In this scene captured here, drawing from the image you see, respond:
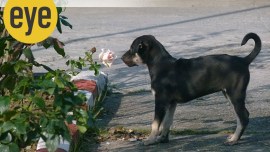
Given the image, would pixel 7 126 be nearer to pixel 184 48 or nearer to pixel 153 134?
pixel 153 134

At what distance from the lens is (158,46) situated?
6.25 metres

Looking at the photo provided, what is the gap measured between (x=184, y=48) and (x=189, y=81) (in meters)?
5.32

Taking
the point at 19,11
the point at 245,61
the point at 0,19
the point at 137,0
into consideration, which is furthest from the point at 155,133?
the point at 137,0

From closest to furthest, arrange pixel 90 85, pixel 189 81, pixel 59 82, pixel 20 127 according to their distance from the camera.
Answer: pixel 20 127 < pixel 59 82 < pixel 189 81 < pixel 90 85

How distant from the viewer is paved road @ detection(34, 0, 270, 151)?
642cm

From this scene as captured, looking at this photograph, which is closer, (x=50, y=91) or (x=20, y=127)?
(x=20, y=127)

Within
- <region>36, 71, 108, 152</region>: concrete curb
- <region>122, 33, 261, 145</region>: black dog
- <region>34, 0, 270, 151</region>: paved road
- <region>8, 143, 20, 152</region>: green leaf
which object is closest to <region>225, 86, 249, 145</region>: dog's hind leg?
<region>122, 33, 261, 145</region>: black dog

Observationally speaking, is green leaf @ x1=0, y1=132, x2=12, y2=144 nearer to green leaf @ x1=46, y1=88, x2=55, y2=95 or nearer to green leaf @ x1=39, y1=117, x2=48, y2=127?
green leaf @ x1=39, y1=117, x2=48, y2=127

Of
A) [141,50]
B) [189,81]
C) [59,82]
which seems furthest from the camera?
[141,50]

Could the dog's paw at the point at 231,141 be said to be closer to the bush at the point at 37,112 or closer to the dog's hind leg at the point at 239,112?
the dog's hind leg at the point at 239,112

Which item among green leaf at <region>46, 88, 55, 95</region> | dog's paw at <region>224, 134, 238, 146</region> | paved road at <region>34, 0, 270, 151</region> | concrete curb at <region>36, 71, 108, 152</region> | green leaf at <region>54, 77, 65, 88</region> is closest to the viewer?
green leaf at <region>46, 88, 55, 95</region>

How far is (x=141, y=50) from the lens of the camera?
6.26 metres

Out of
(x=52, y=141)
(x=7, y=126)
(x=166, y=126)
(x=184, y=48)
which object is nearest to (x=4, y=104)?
(x=7, y=126)

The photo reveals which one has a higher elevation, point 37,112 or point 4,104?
point 4,104
